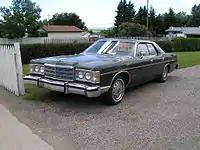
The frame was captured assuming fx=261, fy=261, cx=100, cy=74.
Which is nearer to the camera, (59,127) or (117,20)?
(59,127)

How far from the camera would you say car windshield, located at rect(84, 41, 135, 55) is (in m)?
6.98

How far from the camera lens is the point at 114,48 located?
23.2 feet

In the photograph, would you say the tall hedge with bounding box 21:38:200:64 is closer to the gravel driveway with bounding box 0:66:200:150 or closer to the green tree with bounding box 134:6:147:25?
the gravel driveway with bounding box 0:66:200:150

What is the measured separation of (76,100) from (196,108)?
277 cm

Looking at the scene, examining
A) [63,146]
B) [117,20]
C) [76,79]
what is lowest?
[63,146]

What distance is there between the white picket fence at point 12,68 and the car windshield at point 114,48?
195 cm

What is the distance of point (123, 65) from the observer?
6.17 m

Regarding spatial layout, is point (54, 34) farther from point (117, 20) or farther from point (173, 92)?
point (173, 92)

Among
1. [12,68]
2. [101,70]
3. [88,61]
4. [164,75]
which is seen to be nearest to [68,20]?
[164,75]

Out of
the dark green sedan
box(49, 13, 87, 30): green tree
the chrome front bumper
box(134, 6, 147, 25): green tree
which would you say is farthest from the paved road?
box(49, 13, 87, 30): green tree

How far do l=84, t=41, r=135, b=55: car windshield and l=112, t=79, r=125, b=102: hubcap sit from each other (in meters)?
1.07

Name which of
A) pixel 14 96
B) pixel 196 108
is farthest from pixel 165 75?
pixel 14 96

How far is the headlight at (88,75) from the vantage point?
532cm

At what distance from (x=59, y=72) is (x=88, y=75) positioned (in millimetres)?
743
